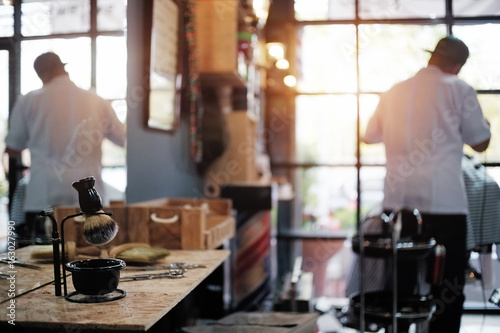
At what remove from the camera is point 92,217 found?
4.46 feet

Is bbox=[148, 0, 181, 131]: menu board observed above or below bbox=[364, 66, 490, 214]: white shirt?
above

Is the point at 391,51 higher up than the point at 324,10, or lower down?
lower down

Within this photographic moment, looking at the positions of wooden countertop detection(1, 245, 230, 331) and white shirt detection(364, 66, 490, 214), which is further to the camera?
white shirt detection(364, 66, 490, 214)

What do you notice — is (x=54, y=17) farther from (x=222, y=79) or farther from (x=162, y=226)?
(x=222, y=79)

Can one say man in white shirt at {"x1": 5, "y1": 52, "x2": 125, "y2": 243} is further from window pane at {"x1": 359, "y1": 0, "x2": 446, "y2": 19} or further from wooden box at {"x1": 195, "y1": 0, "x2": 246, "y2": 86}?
window pane at {"x1": 359, "y1": 0, "x2": 446, "y2": 19}

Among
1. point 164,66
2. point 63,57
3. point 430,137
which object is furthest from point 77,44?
point 430,137

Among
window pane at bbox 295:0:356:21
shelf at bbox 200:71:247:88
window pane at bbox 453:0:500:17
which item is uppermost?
window pane at bbox 295:0:356:21

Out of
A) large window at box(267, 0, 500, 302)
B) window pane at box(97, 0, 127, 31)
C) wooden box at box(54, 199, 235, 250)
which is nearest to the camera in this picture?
window pane at box(97, 0, 127, 31)

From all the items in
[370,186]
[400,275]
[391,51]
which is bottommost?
[400,275]

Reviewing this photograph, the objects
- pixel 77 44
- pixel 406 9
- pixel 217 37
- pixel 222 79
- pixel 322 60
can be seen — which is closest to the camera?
pixel 77 44

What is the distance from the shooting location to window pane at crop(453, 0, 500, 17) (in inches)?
107

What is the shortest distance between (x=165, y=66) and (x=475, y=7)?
159 cm

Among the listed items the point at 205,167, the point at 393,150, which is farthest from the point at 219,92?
the point at 393,150

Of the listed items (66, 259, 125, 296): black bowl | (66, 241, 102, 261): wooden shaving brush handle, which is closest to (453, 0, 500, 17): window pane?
(66, 241, 102, 261): wooden shaving brush handle
